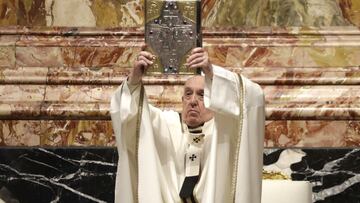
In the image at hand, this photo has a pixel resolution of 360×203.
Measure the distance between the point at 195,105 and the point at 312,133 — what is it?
4.83 feet

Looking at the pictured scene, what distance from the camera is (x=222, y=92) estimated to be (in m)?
5.13

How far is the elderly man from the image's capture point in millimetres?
5160

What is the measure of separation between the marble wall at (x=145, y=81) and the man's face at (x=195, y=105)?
114cm

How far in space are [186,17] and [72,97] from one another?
2.00 m

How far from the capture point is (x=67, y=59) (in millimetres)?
7141

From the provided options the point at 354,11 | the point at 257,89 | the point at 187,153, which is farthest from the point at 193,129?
the point at 354,11

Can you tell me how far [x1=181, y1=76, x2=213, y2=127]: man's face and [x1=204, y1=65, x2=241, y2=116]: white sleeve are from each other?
→ 1.32 ft

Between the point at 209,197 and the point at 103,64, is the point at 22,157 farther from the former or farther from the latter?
the point at 209,197

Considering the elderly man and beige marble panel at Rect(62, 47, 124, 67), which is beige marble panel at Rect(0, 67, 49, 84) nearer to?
beige marble panel at Rect(62, 47, 124, 67)

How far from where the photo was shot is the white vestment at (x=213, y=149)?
5.17 meters

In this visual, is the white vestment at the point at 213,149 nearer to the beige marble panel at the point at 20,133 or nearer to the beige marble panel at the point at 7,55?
the beige marble panel at the point at 20,133

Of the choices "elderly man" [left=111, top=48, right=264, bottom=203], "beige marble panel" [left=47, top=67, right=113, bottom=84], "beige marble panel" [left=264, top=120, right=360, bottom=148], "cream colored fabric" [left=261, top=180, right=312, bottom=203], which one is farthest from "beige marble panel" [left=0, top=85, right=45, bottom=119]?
"cream colored fabric" [left=261, top=180, right=312, bottom=203]


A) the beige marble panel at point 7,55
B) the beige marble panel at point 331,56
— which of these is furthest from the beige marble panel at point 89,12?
the beige marble panel at point 331,56

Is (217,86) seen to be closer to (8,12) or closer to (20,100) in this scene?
(20,100)
